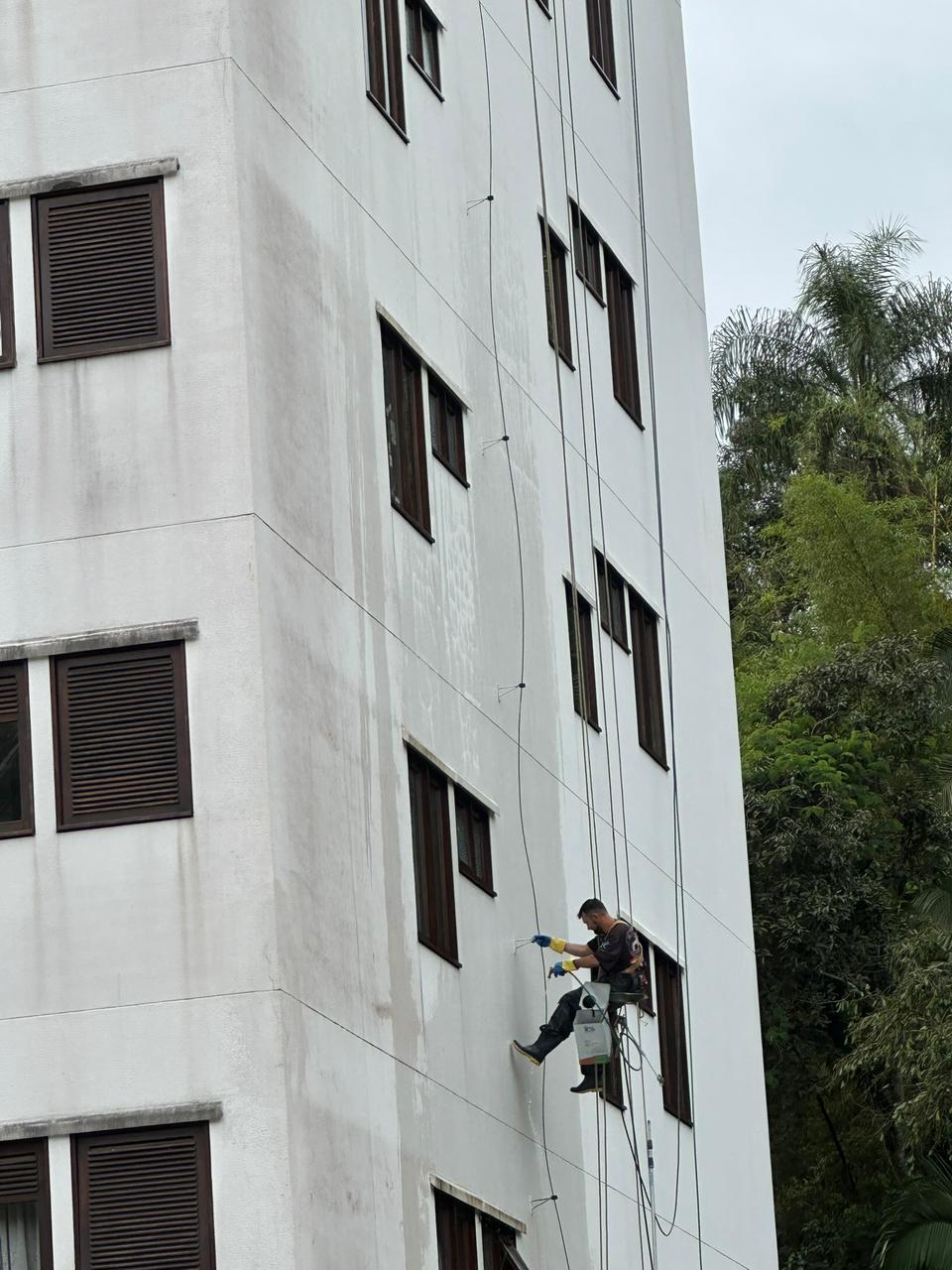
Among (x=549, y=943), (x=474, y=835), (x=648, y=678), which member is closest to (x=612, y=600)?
(x=648, y=678)

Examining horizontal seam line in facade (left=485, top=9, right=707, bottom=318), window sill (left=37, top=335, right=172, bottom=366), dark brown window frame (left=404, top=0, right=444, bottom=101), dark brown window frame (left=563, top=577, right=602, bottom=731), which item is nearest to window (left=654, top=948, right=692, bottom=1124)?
dark brown window frame (left=563, top=577, right=602, bottom=731)

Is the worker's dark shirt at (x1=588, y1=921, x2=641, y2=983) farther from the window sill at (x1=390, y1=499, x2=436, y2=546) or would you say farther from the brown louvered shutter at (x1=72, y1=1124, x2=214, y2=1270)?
the brown louvered shutter at (x1=72, y1=1124, x2=214, y2=1270)

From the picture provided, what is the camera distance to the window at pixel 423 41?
73.5 ft

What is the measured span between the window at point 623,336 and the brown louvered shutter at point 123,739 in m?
11.4

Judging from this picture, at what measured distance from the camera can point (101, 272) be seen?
17.9 meters

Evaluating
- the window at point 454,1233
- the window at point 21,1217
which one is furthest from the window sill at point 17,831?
the window at point 454,1233

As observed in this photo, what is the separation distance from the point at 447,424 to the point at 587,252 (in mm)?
5922

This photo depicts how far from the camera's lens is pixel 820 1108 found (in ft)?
136

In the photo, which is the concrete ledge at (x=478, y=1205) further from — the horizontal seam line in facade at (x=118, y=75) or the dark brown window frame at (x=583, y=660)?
the horizontal seam line in facade at (x=118, y=75)

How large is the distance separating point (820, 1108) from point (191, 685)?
2674 cm

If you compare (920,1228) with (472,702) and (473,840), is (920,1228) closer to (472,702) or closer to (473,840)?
(473,840)

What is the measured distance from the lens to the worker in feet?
68.2

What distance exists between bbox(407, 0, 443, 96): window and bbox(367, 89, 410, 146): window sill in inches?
38.3

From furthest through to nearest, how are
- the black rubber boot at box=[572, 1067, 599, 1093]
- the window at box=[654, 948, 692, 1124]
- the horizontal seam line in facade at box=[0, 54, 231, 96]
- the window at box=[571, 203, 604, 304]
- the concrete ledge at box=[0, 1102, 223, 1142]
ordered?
the window at box=[571, 203, 604, 304] < the window at box=[654, 948, 692, 1124] < the black rubber boot at box=[572, 1067, 599, 1093] < the horizontal seam line in facade at box=[0, 54, 231, 96] < the concrete ledge at box=[0, 1102, 223, 1142]
